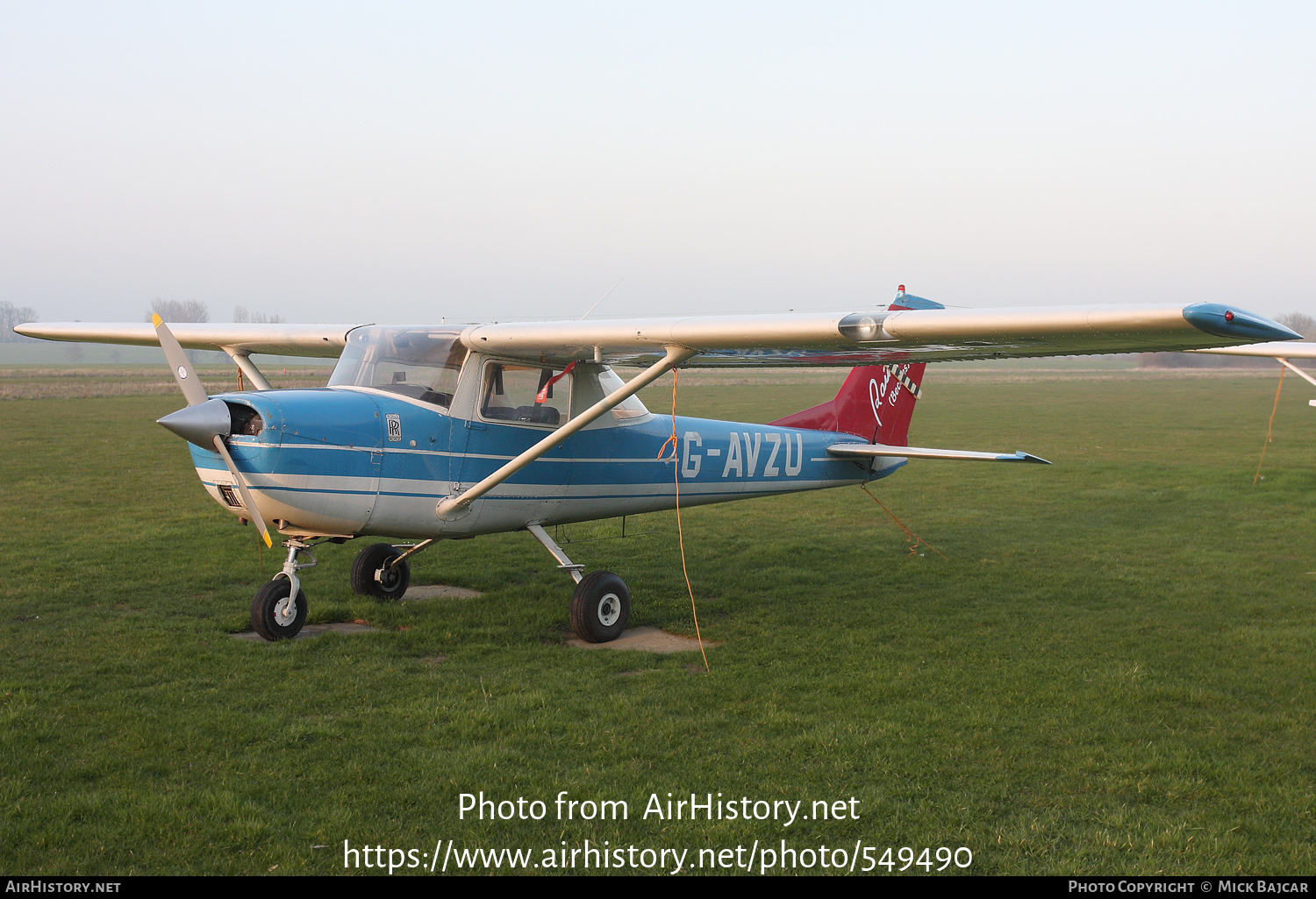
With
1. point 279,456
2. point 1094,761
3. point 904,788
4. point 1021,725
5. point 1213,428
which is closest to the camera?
point 904,788

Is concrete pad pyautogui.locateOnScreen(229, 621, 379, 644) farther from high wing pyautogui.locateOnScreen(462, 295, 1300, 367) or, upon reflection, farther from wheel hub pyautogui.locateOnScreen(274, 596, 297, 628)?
high wing pyautogui.locateOnScreen(462, 295, 1300, 367)

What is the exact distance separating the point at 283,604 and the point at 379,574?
5.21 feet

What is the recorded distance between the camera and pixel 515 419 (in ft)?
27.1

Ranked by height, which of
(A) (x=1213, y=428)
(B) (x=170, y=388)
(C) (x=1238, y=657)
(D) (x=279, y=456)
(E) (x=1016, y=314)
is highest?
(E) (x=1016, y=314)

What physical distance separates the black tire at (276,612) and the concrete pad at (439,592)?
5.15 feet

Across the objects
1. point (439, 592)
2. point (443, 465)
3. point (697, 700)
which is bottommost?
point (439, 592)

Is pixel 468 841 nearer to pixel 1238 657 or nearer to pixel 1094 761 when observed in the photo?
pixel 1094 761

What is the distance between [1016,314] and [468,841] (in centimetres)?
451

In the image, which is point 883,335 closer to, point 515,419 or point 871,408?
point 515,419

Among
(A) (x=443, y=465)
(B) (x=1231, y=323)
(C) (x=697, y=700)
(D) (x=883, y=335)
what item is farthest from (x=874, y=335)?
(A) (x=443, y=465)

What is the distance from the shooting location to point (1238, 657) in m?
7.34

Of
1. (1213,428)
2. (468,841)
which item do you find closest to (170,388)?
(1213,428)

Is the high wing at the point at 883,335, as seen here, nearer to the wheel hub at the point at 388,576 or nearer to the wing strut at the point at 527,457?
the wing strut at the point at 527,457

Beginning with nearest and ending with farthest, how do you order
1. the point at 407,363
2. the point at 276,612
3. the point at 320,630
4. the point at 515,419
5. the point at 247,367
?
the point at 276,612, the point at 407,363, the point at 320,630, the point at 515,419, the point at 247,367
